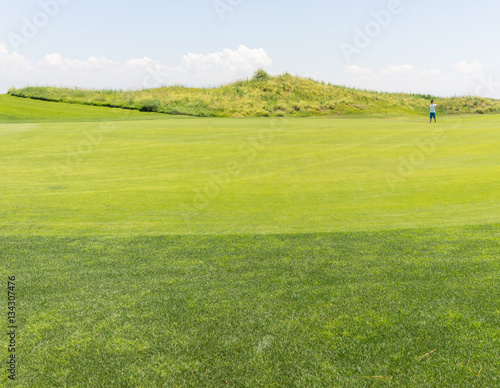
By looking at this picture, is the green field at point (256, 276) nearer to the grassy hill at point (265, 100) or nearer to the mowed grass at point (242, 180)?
the mowed grass at point (242, 180)

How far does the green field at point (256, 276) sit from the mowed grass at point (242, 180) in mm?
119

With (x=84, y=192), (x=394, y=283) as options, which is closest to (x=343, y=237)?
(x=394, y=283)

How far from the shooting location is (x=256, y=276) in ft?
19.1

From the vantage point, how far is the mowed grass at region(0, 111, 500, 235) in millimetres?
9602

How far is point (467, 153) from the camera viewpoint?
18266mm

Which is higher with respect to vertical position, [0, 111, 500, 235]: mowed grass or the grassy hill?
the grassy hill

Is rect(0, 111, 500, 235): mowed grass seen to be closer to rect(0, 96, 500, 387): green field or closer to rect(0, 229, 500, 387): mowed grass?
rect(0, 96, 500, 387): green field

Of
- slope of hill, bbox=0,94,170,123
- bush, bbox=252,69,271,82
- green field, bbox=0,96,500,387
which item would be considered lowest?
green field, bbox=0,96,500,387

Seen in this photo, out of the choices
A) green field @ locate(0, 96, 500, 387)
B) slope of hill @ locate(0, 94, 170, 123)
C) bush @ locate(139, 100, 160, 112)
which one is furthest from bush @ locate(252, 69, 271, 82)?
green field @ locate(0, 96, 500, 387)

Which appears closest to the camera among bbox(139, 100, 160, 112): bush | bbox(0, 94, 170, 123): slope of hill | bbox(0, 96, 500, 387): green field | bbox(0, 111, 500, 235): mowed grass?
bbox(0, 96, 500, 387): green field

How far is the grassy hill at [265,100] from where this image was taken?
4556 cm

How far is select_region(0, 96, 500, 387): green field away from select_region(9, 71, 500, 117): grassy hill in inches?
1252

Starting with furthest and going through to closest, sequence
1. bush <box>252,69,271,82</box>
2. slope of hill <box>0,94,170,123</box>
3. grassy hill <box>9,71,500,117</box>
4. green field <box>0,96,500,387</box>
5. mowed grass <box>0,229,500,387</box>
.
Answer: bush <box>252,69,271,82</box> → grassy hill <box>9,71,500,117</box> → slope of hill <box>0,94,170,123</box> → green field <box>0,96,500,387</box> → mowed grass <box>0,229,500,387</box>

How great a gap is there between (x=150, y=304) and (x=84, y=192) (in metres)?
9.19
